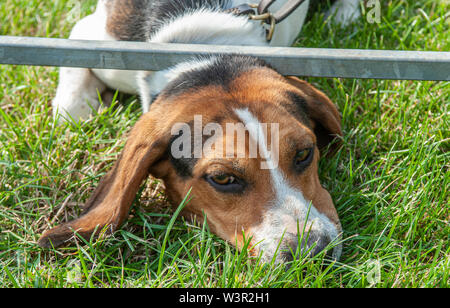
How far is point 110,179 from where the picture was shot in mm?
3324

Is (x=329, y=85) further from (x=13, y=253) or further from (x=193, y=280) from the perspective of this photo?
(x=13, y=253)

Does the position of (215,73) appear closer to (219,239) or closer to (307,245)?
(219,239)

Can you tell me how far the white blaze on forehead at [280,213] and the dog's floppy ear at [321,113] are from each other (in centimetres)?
53

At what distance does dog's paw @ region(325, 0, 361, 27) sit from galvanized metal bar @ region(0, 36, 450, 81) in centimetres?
191

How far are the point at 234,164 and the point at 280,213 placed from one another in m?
0.34

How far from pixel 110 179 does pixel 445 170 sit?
7.07 feet

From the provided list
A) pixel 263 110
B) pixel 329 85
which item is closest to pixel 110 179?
pixel 263 110

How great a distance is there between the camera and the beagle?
3.05 meters

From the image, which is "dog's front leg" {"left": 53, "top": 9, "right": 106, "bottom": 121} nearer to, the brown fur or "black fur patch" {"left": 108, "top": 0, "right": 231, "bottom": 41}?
"black fur patch" {"left": 108, "top": 0, "right": 231, "bottom": 41}

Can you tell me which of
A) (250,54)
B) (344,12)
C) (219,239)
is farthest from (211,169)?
(344,12)

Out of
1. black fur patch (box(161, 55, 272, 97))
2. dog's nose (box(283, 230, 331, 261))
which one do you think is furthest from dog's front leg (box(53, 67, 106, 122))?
dog's nose (box(283, 230, 331, 261))

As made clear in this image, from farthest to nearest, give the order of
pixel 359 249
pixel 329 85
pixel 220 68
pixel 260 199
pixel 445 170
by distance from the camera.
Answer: pixel 329 85
pixel 445 170
pixel 220 68
pixel 359 249
pixel 260 199

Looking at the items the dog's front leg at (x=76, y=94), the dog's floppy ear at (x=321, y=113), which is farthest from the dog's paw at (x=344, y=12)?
the dog's front leg at (x=76, y=94)

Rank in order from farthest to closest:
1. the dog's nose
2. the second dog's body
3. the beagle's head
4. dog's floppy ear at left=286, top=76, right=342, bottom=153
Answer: the second dog's body → dog's floppy ear at left=286, top=76, right=342, bottom=153 → the beagle's head → the dog's nose
